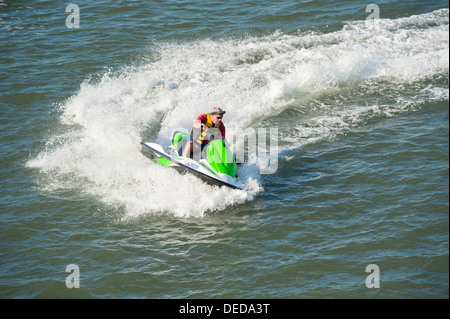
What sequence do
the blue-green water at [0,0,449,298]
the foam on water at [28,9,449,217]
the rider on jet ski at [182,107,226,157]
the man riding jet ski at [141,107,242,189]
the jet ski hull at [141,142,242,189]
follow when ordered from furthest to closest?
the foam on water at [28,9,449,217] < the rider on jet ski at [182,107,226,157] < the man riding jet ski at [141,107,242,189] < the jet ski hull at [141,142,242,189] < the blue-green water at [0,0,449,298]

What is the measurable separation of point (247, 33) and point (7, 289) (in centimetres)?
1372

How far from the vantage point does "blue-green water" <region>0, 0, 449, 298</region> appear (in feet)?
30.6

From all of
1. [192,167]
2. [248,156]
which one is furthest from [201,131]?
[248,156]

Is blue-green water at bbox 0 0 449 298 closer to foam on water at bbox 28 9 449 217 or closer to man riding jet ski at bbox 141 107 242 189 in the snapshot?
foam on water at bbox 28 9 449 217

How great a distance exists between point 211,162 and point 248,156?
2.04 m

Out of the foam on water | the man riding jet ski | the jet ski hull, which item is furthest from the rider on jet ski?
the foam on water

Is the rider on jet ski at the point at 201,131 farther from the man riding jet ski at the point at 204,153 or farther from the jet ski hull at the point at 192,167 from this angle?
the jet ski hull at the point at 192,167

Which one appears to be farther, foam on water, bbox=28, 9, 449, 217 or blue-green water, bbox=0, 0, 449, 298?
foam on water, bbox=28, 9, 449, 217

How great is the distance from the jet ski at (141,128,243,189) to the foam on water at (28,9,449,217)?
0.21m

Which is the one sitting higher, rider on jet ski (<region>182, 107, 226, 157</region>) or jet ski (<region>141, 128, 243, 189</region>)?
rider on jet ski (<region>182, 107, 226, 157</region>)

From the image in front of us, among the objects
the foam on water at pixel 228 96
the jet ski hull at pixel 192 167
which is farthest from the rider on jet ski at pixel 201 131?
the foam on water at pixel 228 96

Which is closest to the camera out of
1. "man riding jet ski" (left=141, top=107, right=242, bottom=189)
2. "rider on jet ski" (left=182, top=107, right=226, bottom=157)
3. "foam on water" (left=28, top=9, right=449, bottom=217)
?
"man riding jet ski" (left=141, top=107, right=242, bottom=189)

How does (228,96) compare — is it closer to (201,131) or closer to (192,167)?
(201,131)

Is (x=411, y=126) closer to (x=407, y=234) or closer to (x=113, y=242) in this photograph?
(x=407, y=234)
